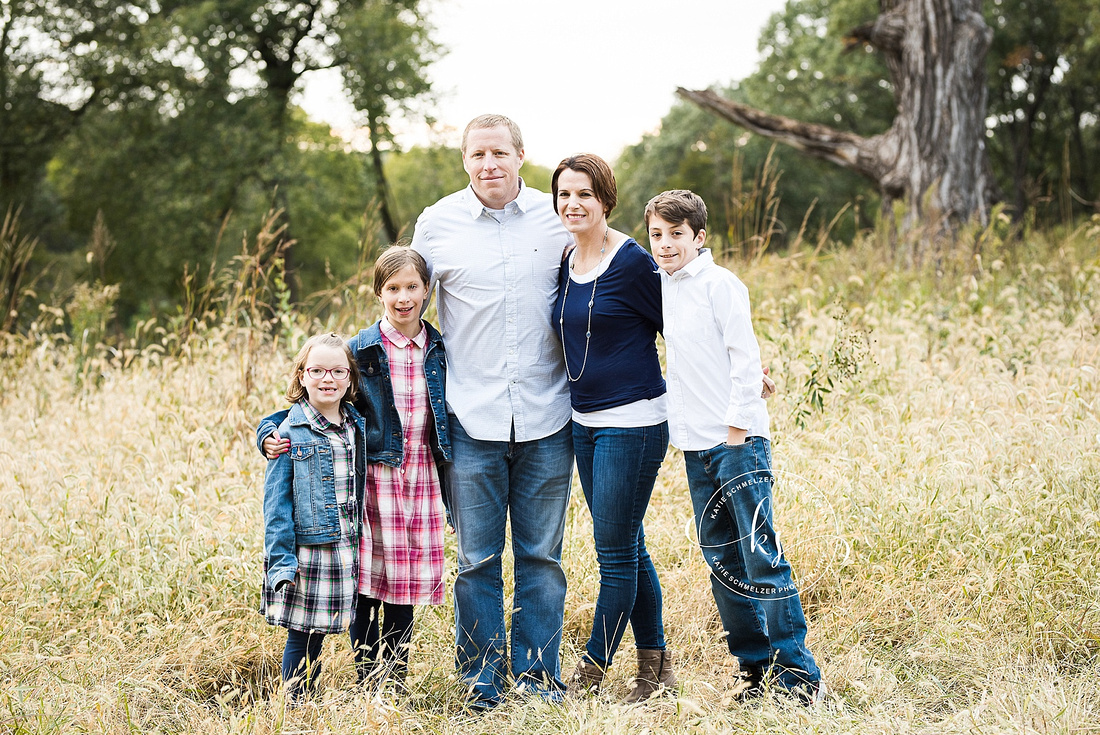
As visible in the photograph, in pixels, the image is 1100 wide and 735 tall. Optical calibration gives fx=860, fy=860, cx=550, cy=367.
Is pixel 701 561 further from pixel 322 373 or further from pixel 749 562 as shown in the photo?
pixel 322 373

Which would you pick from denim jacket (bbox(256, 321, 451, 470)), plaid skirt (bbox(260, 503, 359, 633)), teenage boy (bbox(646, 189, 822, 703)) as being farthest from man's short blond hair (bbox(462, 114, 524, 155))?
plaid skirt (bbox(260, 503, 359, 633))

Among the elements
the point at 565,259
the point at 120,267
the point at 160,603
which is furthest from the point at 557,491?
the point at 120,267

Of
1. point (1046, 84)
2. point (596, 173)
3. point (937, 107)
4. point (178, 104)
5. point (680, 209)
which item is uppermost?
point (1046, 84)

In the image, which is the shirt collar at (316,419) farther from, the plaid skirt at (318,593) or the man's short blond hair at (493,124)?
the man's short blond hair at (493,124)

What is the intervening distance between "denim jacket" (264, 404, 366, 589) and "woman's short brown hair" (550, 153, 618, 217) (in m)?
1.08

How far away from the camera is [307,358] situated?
269 centimetres

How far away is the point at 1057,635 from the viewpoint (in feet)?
9.61

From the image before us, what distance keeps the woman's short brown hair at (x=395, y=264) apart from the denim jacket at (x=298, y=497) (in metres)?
0.48

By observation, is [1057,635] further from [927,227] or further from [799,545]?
[927,227]

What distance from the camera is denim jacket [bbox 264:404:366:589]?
255 centimetres

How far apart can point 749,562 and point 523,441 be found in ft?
2.60

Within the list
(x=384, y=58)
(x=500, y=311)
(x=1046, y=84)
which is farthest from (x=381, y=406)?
(x=1046, y=84)

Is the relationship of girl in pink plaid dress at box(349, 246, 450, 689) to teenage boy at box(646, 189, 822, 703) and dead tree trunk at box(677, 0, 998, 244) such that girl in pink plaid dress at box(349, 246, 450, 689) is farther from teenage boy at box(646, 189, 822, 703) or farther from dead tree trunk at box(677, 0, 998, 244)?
dead tree trunk at box(677, 0, 998, 244)

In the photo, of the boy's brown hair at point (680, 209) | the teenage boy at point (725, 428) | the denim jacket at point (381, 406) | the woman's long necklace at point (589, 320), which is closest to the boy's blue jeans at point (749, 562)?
the teenage boy at point (725, 428)
